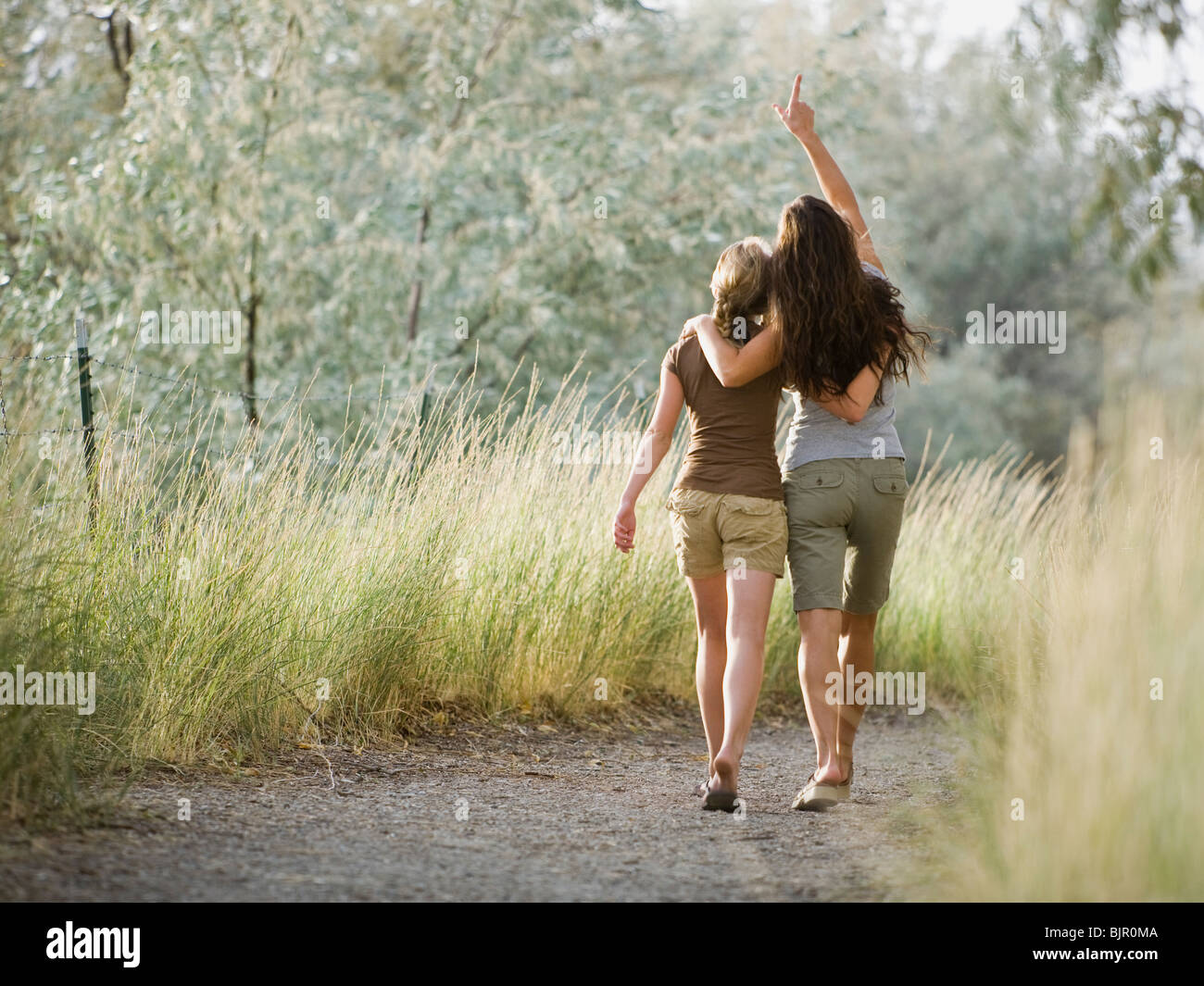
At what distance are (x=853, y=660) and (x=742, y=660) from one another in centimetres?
51

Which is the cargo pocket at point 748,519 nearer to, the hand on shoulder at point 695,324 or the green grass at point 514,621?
the hand on shoulder at point 695,324

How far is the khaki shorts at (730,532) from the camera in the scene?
414 cm

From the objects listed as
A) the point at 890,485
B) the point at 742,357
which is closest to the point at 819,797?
the point at 890,485

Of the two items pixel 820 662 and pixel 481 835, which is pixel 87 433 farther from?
pixel 820 662

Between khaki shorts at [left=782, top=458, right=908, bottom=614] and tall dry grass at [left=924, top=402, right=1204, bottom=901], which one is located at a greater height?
khaki shorts at [left=782, top=458, right=908, bottom=614]

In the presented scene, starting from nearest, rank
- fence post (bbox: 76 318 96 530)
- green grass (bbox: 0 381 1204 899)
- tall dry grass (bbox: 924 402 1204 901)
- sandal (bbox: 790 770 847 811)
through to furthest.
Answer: tall dry grass (bbox: 924 402 1204 901), green grass (bbox: 0 381 1204 899), sandal (bbox: 790 770 847 811), fence post (bbox: 76 318 96 530)

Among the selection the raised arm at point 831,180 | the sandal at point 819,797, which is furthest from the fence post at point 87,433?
the raised arm at point 831,180

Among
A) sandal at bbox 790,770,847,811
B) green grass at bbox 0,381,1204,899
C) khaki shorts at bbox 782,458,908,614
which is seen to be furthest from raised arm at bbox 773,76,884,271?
sandal at bbox 790,770,847,811

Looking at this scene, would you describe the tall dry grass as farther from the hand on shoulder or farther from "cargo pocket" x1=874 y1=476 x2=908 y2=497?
the hand on shoulder

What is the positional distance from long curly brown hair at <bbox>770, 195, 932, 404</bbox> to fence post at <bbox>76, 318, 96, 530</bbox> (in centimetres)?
264

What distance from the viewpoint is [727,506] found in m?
4.16

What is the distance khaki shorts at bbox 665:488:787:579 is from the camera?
163 inches

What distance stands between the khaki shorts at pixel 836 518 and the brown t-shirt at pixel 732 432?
0.11 metres

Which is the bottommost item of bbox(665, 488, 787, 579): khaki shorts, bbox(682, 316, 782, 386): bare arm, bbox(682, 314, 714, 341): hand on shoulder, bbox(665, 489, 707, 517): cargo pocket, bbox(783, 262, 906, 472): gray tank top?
bbox(665, 488, 787, 579): khaki shorts
